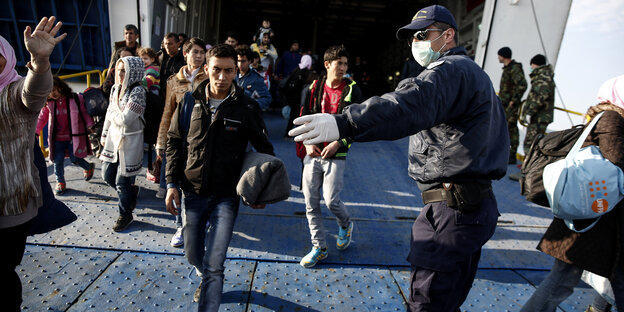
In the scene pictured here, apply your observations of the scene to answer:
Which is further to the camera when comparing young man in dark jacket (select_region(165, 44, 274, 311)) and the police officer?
young man in dark jacket (select_region(165, 44, 274, 311))

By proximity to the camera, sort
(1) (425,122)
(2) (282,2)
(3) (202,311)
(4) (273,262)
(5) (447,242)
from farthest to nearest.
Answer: (2) (282,2) < (4) (273,262) < (3) (202,311) < (5) (447,242) < (1) (425,122)

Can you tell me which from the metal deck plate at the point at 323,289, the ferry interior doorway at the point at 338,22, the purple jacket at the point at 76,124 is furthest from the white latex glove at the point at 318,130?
the ferry interior doorway at the point at 338,22

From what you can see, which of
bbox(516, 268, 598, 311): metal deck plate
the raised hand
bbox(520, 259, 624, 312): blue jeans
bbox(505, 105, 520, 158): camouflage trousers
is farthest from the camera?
bbox(505, 105, 520, 158): camouflage trousers

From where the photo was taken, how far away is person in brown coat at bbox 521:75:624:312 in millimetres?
2004

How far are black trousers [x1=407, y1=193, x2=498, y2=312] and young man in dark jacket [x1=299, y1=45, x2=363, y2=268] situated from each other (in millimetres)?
1411

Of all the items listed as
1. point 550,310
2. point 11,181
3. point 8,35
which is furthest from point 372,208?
point 8,35

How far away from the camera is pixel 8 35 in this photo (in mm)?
7148

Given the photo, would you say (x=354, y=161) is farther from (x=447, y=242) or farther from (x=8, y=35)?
(x=8, y=35)

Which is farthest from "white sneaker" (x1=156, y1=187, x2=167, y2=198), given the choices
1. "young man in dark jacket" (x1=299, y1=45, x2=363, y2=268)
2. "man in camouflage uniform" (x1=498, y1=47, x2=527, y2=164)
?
"man in camouflage uniform" (x1=498, y1=47, x2=527, y2=164)

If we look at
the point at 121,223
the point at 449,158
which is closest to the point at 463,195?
the point at 449,158

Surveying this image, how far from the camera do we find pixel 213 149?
2.42m

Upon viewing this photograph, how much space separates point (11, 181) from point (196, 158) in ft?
3.24

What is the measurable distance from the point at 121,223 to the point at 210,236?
1833 millimetres

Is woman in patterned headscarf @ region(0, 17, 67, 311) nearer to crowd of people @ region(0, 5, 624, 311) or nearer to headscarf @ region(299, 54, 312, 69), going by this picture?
crowd of people @ region(0, 5, 624, 311)
